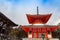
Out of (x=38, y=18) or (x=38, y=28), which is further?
(x=38, y=18)

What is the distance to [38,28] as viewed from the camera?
46.6m

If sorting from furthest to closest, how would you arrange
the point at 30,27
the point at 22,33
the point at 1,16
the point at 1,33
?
the point at 22,33
the point at 30,27
the point at 1,33
the point at 1,16

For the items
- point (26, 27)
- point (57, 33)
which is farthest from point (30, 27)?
point (57, 33)

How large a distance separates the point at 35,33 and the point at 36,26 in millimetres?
1809

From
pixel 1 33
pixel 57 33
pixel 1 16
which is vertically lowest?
pixel 57 33

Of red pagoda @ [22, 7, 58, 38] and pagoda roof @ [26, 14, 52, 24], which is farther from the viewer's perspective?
pagoda roof @ [26, 14, 52, 24]

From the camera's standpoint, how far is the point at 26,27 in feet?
152

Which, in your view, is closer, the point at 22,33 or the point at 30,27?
the point at 30,27

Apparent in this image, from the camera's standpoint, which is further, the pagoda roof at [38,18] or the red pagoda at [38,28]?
the pagoda roof at [38,18]

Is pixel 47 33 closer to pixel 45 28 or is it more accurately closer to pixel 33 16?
pixel 45 28

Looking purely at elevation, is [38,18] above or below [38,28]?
above

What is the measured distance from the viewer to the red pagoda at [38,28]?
46094mm

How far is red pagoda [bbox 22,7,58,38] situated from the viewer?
46094 mm

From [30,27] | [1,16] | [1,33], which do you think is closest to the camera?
[1,16]
